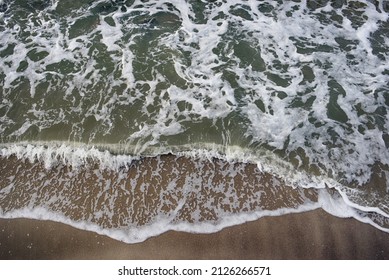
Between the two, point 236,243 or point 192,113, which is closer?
point 236,243

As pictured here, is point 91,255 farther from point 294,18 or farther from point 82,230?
point 294,18

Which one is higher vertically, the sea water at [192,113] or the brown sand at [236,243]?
the sea water at [192,113]

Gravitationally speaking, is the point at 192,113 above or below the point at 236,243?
above

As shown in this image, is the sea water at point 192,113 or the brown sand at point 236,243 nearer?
the brown sand at point 236,243

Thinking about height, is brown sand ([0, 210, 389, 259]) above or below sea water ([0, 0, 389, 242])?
below

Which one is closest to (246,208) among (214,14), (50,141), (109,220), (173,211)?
(173,211)
